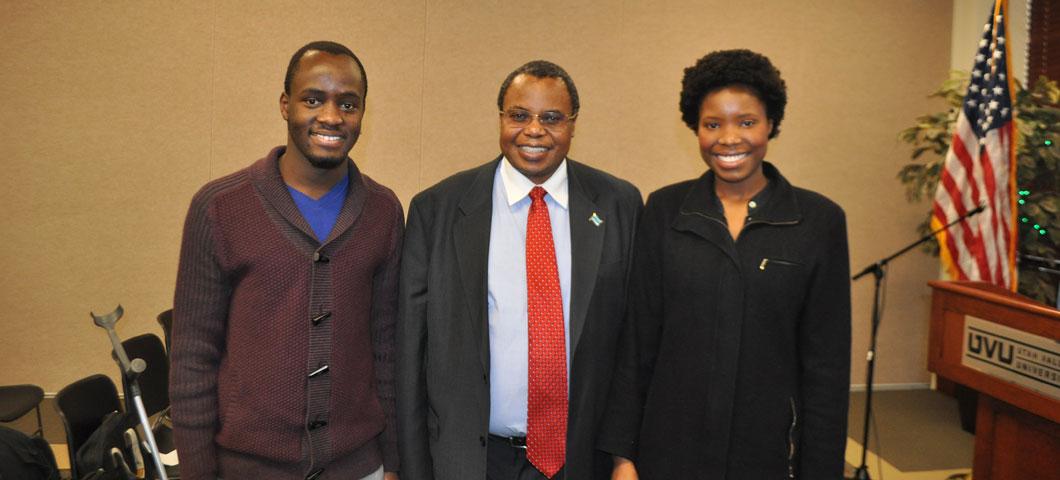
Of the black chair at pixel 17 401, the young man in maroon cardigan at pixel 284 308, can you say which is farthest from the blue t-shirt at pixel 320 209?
the black chair at pixel 17 401

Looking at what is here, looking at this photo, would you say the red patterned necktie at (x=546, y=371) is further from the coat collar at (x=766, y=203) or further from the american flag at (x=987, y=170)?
the american flag at (x=987, y=170)

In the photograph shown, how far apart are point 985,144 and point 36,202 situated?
6553 millimetres

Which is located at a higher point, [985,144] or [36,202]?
[985,144]

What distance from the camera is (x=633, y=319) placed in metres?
1.91

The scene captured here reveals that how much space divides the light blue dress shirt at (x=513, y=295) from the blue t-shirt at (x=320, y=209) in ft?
1.49

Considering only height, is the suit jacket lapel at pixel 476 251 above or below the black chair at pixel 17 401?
above

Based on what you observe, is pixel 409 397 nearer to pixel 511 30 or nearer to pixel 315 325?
pixel 315 325

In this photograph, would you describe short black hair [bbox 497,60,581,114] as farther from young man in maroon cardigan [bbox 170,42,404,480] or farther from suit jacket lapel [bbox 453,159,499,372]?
young man in maroon cardigan [bbox 170,42,404,480]

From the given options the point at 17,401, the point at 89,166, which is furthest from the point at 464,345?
the point at 89,166

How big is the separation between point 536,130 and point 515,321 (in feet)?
1.79

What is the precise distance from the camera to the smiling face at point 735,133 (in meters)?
1.81

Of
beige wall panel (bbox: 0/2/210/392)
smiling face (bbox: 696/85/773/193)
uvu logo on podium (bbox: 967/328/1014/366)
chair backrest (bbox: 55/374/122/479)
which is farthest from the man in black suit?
beige wall panel (bbox: 0/2/210/392)

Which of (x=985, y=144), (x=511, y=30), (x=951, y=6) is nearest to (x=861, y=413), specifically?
(x=985, y=144)

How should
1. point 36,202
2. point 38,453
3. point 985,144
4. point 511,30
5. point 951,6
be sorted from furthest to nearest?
point 951,6
point 511,30
point 36,202
point 985,144
point 38,453
